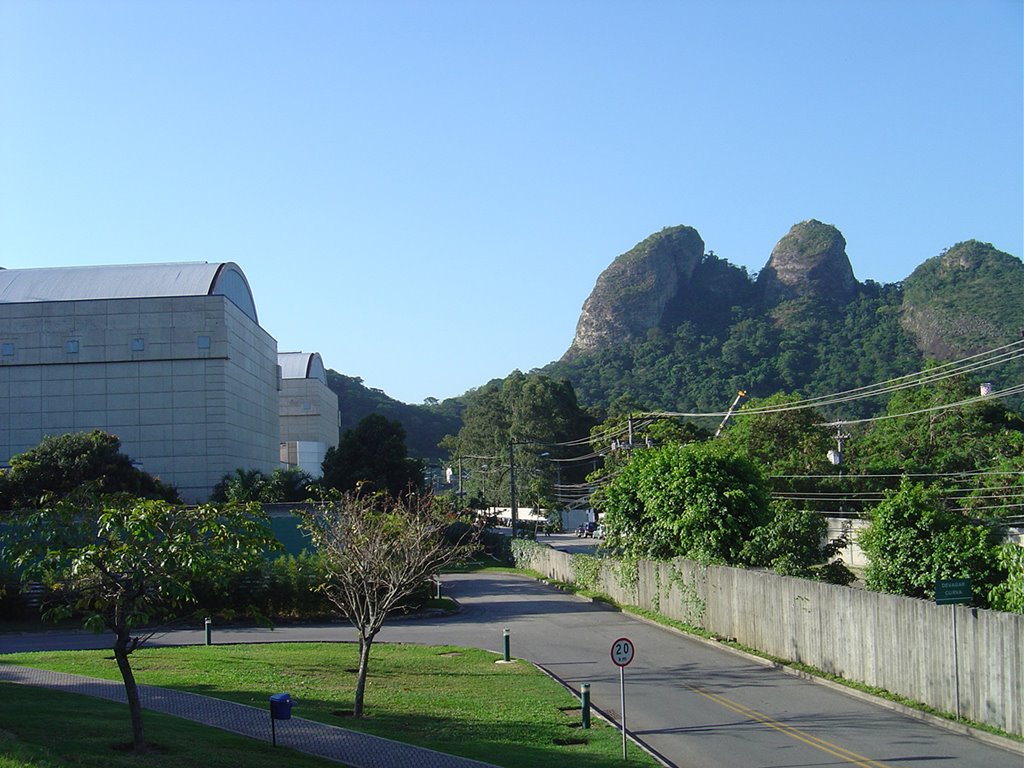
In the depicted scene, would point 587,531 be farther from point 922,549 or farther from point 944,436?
point 922,549

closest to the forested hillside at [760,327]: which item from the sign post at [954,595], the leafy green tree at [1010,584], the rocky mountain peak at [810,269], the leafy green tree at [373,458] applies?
the rocky mountain peak at [810,269]

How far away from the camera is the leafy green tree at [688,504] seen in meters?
30.2

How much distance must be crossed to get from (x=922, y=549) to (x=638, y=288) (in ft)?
475

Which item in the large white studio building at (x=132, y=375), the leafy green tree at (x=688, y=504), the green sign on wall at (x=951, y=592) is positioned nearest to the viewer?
the green sign on wall at (x=951, y=592)

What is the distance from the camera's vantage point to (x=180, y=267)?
6931 cm

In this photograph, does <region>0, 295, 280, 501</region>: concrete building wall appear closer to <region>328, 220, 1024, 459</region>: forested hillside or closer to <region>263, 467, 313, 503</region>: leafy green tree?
<region>263, 467, 313, 503</region>: leafy green tree

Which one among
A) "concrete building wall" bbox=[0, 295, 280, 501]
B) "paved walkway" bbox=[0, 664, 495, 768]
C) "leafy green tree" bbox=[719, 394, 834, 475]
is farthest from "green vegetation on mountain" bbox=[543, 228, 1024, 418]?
"paved walkway" bbox=[0, 664, 495, 768]

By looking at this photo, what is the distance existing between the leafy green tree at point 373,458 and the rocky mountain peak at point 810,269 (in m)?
103

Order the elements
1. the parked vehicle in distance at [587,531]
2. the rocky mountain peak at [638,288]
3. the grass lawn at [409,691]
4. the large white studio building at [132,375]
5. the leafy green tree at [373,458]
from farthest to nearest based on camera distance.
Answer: the rocky mountain peak at [638,288]
the parked vehicle in distance at [587,531]
the large white studio building at [132,375]
the leafy green tree at [373,458]
the grass lawn at [409,691]

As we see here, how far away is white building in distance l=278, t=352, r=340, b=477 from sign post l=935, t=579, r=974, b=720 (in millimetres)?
84569

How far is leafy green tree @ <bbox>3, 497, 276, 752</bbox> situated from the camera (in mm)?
12234

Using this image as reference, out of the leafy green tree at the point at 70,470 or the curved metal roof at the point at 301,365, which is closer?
the leafy green tree at the point at 70,470

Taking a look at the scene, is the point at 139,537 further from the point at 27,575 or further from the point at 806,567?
the point at 806,567

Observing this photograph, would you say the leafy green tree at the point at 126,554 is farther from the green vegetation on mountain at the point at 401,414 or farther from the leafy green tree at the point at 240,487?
the green vegetation on mountain at the point at 401,414
